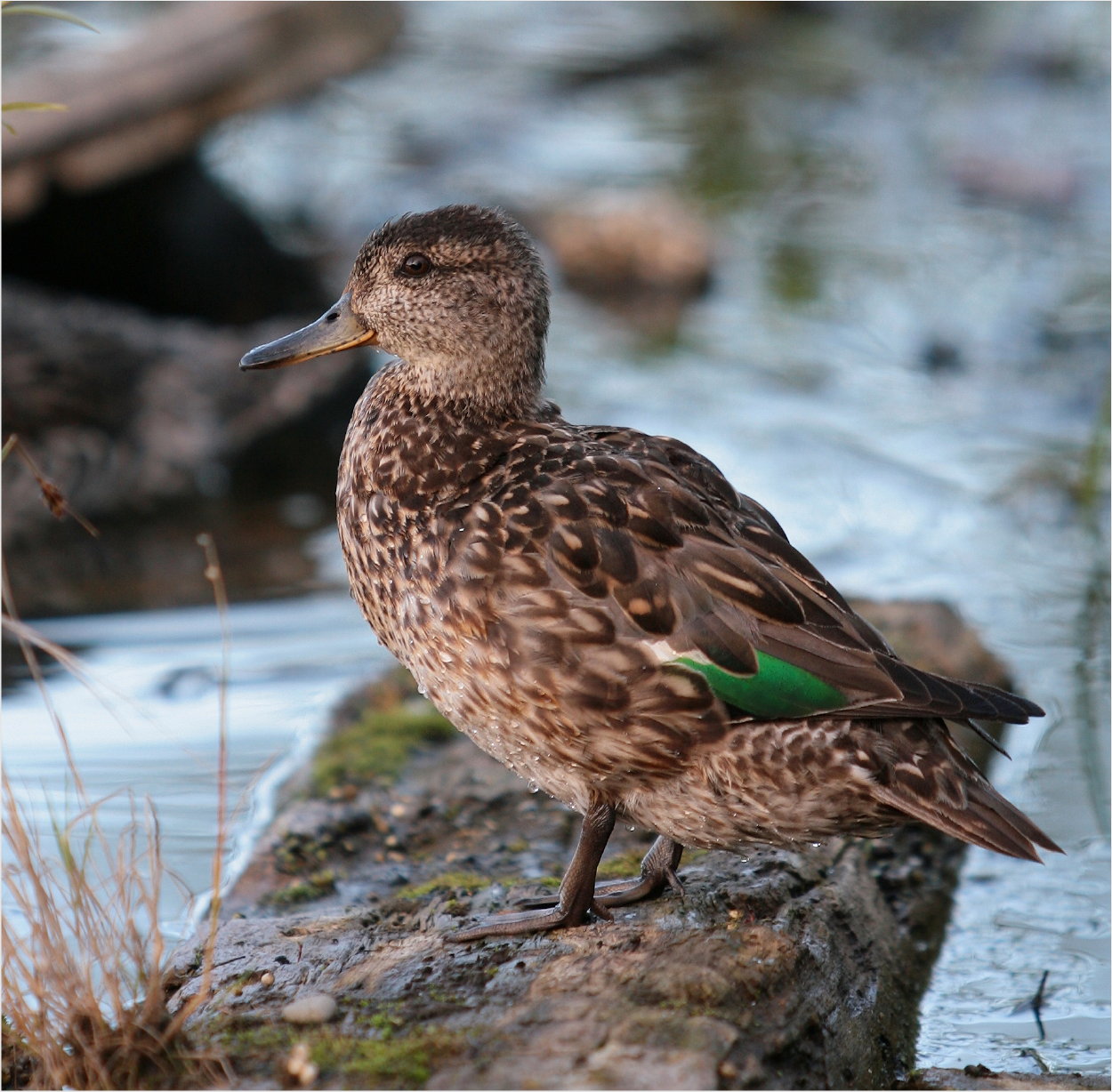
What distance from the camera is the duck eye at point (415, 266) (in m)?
4.15

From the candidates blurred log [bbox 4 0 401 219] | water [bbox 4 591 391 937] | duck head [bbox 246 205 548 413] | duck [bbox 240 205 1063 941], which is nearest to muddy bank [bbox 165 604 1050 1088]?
duck [bbox 240 205 1063 941]

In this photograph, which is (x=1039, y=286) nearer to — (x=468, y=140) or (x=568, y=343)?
(x=568, y=343)

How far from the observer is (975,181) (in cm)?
1265

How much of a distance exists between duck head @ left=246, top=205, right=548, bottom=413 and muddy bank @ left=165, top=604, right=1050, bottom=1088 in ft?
4.20

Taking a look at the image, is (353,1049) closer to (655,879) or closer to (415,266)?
(655,879)

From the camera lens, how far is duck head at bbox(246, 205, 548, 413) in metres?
4.13

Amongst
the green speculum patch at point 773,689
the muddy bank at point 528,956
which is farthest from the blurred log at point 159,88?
the green speculum patch at point 773,689

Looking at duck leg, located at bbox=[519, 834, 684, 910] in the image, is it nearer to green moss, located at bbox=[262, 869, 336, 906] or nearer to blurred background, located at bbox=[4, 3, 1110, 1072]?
green moss, located at bbox=[262, 869, 336, 906]

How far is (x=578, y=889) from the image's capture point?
3670mm

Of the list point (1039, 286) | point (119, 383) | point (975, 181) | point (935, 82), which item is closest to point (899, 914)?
point (119, 383)

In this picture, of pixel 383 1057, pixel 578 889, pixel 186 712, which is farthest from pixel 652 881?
pixel 186 712

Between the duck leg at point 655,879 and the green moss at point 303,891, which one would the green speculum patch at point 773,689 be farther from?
the green moss at point 303,891

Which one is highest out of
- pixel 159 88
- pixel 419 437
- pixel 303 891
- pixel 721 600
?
pixel 159 88

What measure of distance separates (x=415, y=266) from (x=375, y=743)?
1.65m
